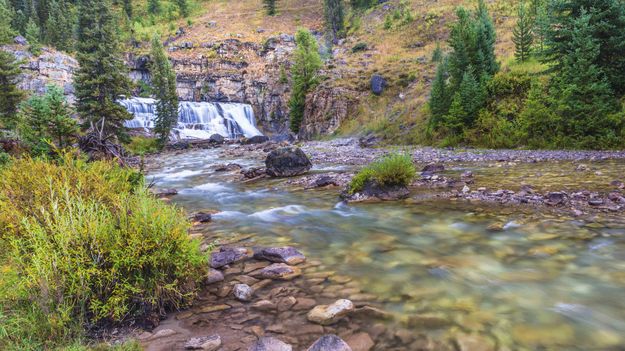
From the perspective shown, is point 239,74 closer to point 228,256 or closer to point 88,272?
point 228,256

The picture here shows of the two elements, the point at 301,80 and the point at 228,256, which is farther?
the point at 301,80

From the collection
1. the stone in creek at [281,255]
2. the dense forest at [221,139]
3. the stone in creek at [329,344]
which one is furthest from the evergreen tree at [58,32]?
the stone in creek at [329,344]

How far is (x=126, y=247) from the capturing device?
11.7 ft

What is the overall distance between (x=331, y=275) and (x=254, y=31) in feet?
309

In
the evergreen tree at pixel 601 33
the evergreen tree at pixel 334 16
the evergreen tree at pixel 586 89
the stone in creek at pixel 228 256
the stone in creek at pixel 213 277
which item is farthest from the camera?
the evergreen tree at pixel 334 16

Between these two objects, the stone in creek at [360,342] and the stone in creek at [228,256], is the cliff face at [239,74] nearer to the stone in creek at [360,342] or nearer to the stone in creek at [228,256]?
the stone in creek at [228,256]

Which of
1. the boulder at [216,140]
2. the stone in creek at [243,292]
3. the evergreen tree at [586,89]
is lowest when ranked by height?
the stone in creek at [243,292]

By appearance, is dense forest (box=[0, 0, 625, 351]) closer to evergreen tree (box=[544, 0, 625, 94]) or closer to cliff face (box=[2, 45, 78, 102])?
evergreen tree (box=[544, 0, 625, 94])

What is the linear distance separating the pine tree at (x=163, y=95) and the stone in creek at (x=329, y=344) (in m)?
46.0

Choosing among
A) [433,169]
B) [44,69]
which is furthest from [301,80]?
[44,69]

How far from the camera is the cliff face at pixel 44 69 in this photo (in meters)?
54.9

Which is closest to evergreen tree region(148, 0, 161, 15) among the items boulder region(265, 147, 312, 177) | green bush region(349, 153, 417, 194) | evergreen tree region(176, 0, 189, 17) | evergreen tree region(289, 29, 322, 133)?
evergreen tree region(176, 0, 189, 17)

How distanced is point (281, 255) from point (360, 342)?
7.75 feet

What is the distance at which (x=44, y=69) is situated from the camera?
5731cm
